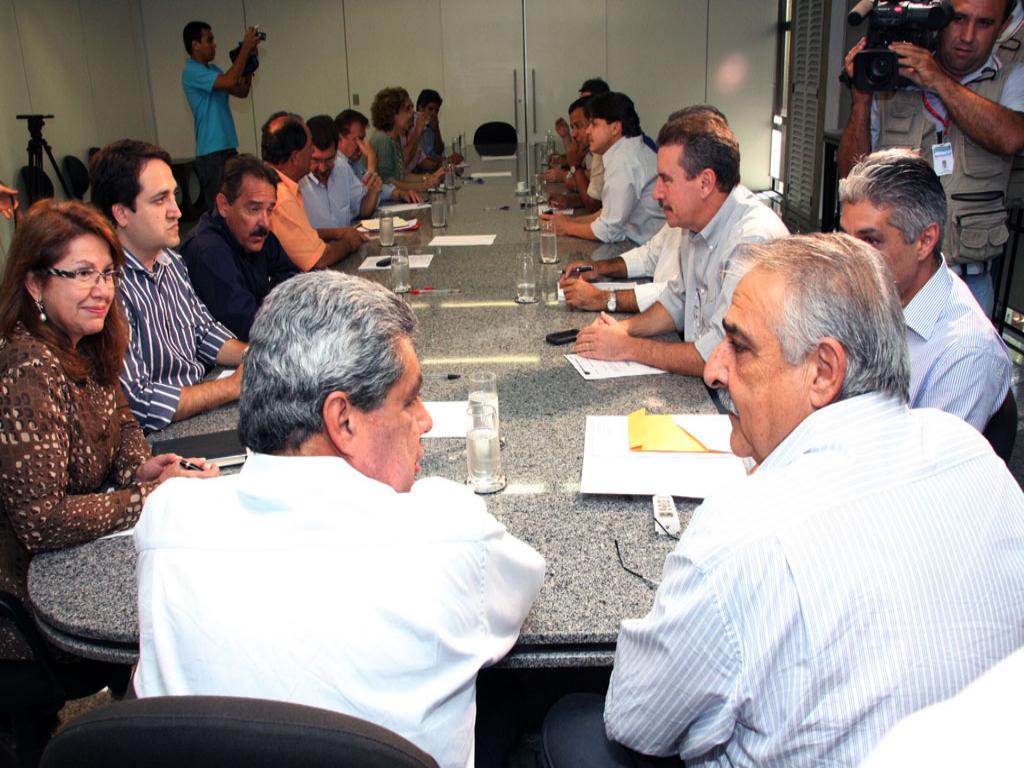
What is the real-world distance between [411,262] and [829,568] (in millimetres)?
2895

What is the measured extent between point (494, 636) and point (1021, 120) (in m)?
2.42

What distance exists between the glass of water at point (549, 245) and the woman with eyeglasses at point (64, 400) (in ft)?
6.57

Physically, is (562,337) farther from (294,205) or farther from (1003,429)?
(294,205)

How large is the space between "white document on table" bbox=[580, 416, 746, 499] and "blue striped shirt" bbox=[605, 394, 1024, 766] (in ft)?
1.80

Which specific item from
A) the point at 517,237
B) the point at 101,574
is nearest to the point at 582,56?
the point at 517,237

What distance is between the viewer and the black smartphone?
2.44m

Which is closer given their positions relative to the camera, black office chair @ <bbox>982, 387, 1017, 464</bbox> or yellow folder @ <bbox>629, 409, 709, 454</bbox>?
black office chair @ <bbox>982, 387, 1017, 464</bbox>

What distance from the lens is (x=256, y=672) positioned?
3.01ft

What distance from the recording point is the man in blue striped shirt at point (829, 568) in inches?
34.7

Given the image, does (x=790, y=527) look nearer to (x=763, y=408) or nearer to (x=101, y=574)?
(x=763, y=408)

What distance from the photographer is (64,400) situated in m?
1.51

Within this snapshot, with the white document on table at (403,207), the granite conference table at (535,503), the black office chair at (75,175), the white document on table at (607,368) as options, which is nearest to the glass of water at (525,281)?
the granite conference table at (535,503)

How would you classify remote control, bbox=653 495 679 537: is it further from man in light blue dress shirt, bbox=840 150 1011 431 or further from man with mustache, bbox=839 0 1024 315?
man with mustache, bbox=839 0 1024 315

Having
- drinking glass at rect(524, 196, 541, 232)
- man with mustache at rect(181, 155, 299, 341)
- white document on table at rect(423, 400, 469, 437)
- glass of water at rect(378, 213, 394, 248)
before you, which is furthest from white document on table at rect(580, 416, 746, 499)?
drinking glass at rect(524, 196, 541, 232)
